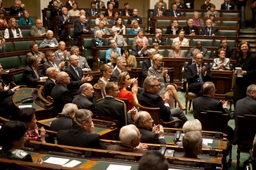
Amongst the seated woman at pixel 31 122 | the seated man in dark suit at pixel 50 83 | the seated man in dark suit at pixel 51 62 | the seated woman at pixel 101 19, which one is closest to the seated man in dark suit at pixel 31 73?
the seated man in dark suit at pixel 51 62

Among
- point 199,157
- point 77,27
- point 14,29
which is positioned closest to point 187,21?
point 77,27

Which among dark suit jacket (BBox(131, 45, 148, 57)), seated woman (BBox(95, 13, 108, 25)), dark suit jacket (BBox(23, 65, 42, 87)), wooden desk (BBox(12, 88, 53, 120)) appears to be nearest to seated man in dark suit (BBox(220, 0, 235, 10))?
seated woman (BBox(95, 13, 108, 25))

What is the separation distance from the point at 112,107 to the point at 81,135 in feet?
4.15

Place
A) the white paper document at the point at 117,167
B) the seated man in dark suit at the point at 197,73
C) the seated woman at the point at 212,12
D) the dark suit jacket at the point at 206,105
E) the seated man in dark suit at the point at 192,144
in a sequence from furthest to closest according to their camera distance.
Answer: the seated woman at the point at 212,12
the seated man in dark suit at the point at 197,73
the dark suit jacket at the point at 206,105
the seated man in dark suit at the point at 192,144
the white paper document at the point at 117,167

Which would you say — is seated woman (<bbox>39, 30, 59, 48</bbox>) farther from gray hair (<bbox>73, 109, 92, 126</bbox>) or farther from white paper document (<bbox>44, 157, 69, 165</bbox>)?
white paper document (<bbox>44, 157, 69, 165</bbox>)

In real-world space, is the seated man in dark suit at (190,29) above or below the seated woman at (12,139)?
above

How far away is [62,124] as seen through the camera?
4434 millimetres

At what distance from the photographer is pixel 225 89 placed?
28.5ft

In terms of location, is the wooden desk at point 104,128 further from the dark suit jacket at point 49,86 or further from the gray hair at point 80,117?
the dark suit jacket at point 49,86

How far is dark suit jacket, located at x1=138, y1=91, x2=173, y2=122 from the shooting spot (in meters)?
5.34

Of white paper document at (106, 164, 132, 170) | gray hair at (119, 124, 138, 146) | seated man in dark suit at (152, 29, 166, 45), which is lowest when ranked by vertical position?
white paper document at (106, 164, 132, 170)

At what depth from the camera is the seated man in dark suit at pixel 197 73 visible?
Result: 7.86 m

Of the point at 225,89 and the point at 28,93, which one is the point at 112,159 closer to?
the point at 28,93

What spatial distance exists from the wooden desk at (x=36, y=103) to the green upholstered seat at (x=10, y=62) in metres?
2.37
